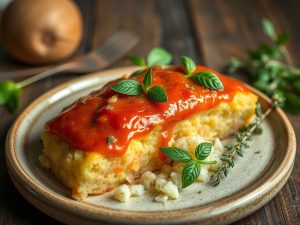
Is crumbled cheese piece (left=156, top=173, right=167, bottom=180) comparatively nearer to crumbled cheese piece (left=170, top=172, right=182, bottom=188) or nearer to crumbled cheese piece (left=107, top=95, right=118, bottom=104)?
crumbled cheese piece (left=170, top=172, right=182, bottom=188)

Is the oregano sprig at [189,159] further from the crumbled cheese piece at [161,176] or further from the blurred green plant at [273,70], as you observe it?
the blurred green plant at [273,70]

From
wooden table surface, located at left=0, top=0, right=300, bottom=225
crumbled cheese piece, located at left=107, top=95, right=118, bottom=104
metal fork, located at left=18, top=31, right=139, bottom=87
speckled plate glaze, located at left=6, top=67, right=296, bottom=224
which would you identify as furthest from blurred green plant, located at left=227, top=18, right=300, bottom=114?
crumbled cheese piece, located at left=107, top=95, right=118, bottom=104

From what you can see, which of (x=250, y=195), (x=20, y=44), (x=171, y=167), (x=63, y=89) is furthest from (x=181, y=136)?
(x=20, y=44)

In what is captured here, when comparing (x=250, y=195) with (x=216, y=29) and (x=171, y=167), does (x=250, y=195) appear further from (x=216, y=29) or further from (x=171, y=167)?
(x=216, y=29)

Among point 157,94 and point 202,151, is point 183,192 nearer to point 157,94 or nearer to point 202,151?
point 202,151

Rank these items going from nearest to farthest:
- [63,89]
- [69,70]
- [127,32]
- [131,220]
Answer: [131,220] → [63,89] → [69,70] → [127,32]
